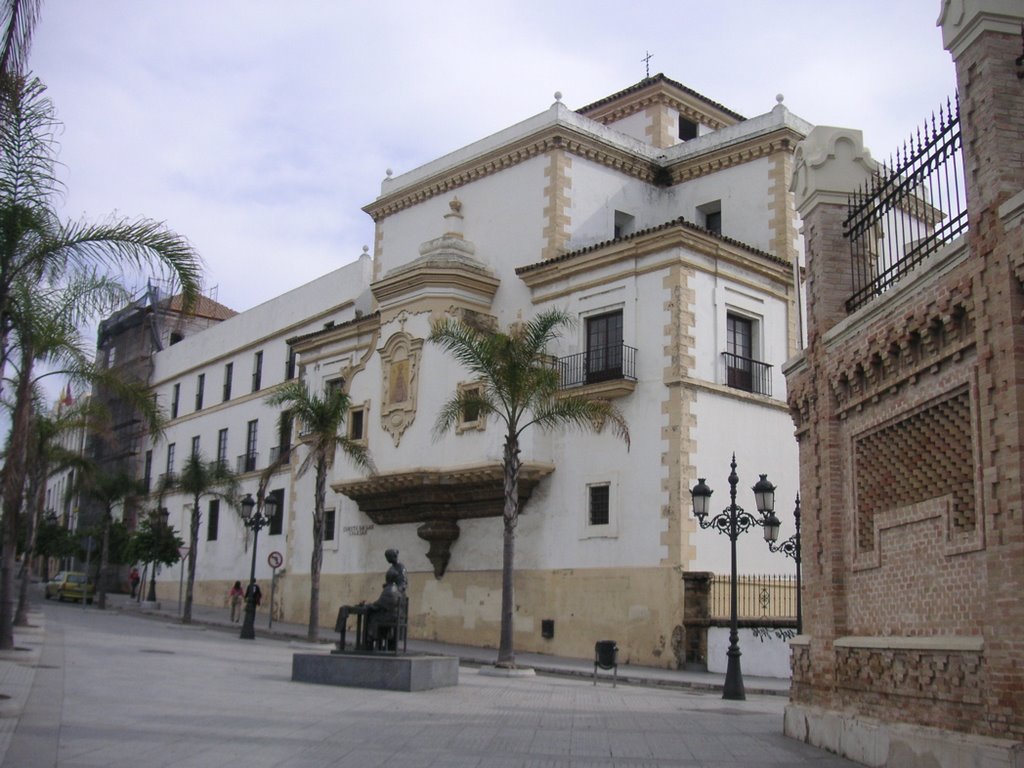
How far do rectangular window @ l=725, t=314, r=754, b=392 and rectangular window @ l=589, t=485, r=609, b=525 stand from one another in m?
4.03

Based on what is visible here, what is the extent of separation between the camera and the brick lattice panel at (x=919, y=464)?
9.42m

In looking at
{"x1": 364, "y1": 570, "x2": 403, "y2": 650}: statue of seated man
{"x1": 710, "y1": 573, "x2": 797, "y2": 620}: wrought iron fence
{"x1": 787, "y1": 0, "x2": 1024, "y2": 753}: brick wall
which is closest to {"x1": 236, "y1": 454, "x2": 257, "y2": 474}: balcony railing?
{"x1": 710, "y1": 573, "x2": 797, "y2": 620}: wrought iron fence

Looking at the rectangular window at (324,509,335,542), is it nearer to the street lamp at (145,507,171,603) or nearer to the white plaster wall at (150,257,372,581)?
the white plaster wall at (150,257,372,581)

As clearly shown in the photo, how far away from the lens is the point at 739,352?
27.8 metres

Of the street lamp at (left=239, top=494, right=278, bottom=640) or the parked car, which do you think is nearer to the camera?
the street lamp at (left=239, top=494, right=278, bottom=640)

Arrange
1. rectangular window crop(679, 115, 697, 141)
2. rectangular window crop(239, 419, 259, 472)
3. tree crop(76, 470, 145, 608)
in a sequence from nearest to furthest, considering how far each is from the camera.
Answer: rectangular window crop(679, 115, 697, 141)
tree crop(76, 470, 145, 608)
rectangular window crop(239, 419, 259, 472)

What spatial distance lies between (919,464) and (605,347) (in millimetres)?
17233

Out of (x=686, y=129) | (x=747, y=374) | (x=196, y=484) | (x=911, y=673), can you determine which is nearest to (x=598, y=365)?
(x=747, y=374)

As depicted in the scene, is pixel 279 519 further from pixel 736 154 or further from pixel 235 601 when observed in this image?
pixel 736 154

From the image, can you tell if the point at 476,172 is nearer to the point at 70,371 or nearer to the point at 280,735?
the point at 70,371

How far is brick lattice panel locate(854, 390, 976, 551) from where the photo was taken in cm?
942

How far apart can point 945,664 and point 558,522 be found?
18359 millimetres

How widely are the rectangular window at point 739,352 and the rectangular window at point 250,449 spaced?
2256cm

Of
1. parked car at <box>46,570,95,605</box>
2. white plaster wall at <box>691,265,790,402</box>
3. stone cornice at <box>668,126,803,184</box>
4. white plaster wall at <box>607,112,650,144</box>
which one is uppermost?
white plaster wall at <box>607,112,650,144</box>
